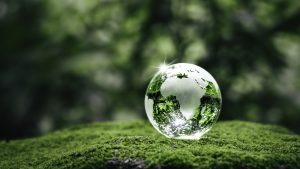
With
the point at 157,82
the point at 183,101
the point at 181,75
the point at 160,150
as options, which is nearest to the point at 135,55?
the point at 157,82

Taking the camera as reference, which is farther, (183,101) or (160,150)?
(183,101)

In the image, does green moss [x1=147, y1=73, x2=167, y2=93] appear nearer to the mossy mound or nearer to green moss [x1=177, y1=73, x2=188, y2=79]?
green moss [x1=177, y1=73, x2=188, y2=79]

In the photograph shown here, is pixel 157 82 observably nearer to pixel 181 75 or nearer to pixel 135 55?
pixel 181 75

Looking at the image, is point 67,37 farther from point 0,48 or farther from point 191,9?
point 191,9

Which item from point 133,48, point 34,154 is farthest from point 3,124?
point 34,154

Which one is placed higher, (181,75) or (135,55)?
(135,55)
